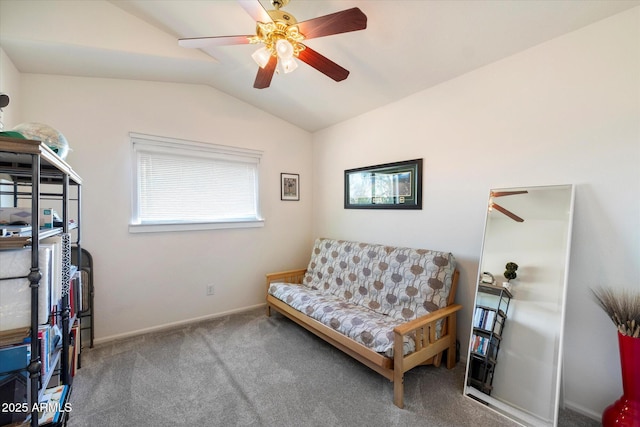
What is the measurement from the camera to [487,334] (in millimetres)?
1904

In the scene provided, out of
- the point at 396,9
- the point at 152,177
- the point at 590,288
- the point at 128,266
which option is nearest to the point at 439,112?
the point at 396,9

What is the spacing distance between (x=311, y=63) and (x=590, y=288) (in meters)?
2.32

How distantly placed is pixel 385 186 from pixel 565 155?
1.49 metres

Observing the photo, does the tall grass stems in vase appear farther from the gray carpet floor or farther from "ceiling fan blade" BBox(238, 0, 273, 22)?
"ceiling fan blade" BBox(238, 0, 273, 22)

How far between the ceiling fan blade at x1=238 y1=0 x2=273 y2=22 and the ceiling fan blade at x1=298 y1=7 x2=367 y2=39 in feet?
0.63

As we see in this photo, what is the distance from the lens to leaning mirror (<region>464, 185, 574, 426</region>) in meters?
1.66

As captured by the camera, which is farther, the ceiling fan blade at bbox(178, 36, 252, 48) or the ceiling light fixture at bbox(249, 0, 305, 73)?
the ceiling fan blade at bbox(178, 36, 252, 48)

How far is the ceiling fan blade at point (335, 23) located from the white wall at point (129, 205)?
2.05 meters

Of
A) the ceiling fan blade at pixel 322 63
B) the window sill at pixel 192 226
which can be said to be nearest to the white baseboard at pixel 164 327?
the window sill at pixel 192 226

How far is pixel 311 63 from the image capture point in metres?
1.80

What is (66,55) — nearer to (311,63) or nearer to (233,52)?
(233,52)

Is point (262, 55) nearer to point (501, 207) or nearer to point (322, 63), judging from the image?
point (322, 63)

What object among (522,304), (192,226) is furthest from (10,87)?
(522,304)

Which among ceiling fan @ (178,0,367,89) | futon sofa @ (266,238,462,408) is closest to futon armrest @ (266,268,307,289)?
futon sofa @ (266,238,462,408)
